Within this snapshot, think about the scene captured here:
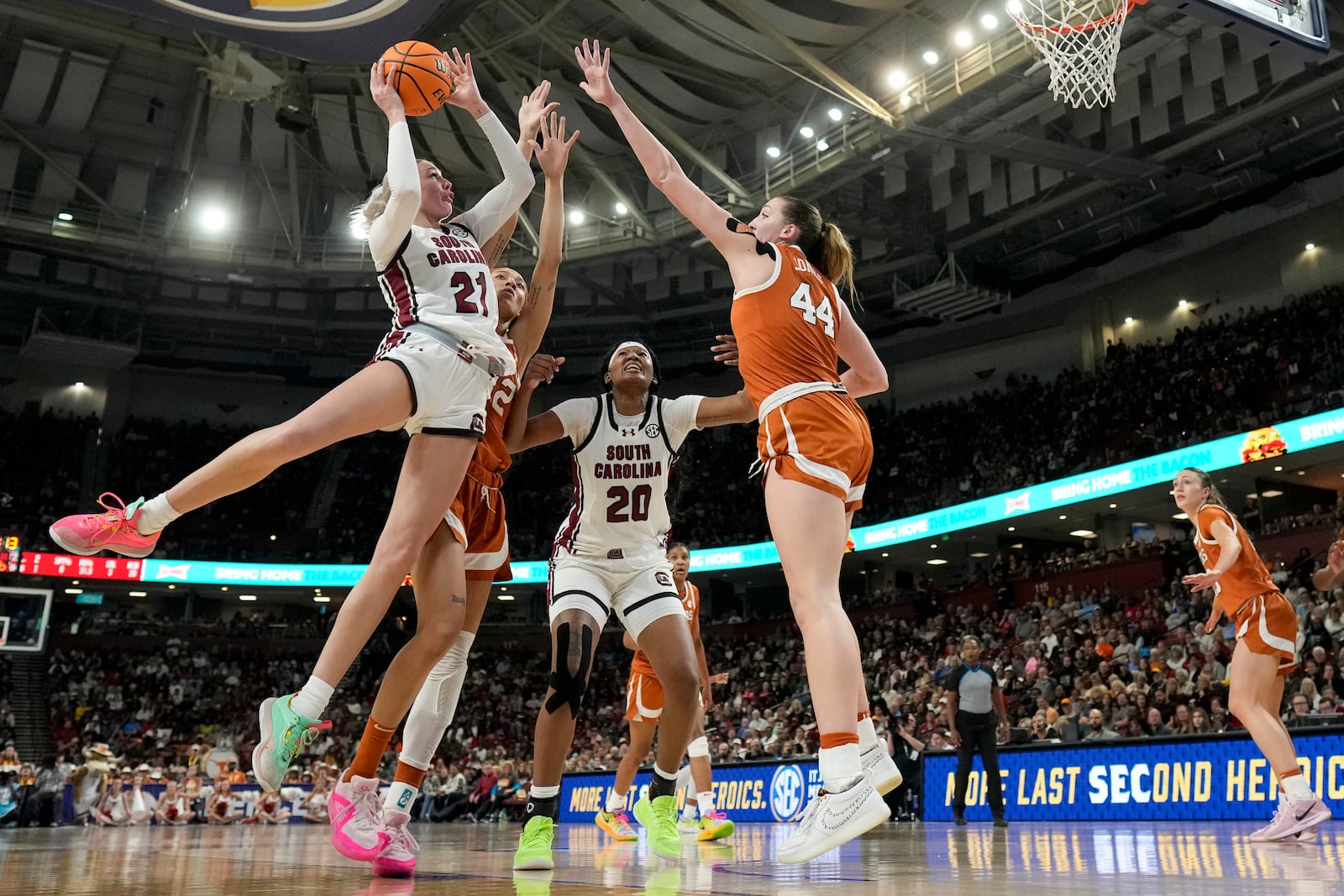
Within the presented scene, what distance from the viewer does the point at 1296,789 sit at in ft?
18.9

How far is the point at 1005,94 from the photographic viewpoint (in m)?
18.5

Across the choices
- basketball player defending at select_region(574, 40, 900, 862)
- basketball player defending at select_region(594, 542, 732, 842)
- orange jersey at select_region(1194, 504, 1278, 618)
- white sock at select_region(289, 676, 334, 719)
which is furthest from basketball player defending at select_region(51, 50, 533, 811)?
orange jersey at select_region(1194, 504, 1278, 618)

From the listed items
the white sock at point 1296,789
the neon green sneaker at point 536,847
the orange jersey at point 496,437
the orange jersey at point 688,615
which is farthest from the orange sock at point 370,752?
the white sock at point 1296,789

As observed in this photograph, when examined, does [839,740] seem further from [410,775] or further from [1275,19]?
[1275,19]

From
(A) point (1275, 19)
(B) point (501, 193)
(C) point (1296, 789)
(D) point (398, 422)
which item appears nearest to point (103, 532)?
(D) point (398, 422)

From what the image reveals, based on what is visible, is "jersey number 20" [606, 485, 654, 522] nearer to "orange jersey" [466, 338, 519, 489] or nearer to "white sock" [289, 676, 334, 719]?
"orange jersey" [466, 338, 519, 489]

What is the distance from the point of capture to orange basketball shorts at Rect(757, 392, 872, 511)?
3523 mm

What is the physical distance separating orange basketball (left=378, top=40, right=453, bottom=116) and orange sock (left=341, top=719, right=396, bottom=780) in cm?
243

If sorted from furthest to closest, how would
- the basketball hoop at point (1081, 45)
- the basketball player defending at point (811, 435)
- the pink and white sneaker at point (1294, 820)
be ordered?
the basketball hoop at point (1081, 45)
the pink and white sneaker at point (1294, 820)
the basketball player defending at point (811, 435)

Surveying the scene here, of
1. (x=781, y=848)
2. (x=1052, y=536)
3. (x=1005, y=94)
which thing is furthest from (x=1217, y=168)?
(x=781, y=848)

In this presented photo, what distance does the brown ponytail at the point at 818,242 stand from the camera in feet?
13.8

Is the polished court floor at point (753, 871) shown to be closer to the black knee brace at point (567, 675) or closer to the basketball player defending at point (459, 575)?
the basketball player defending at point (459, 575)

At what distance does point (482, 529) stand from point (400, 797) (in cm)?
118

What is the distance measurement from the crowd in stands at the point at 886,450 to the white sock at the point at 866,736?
703 inches
